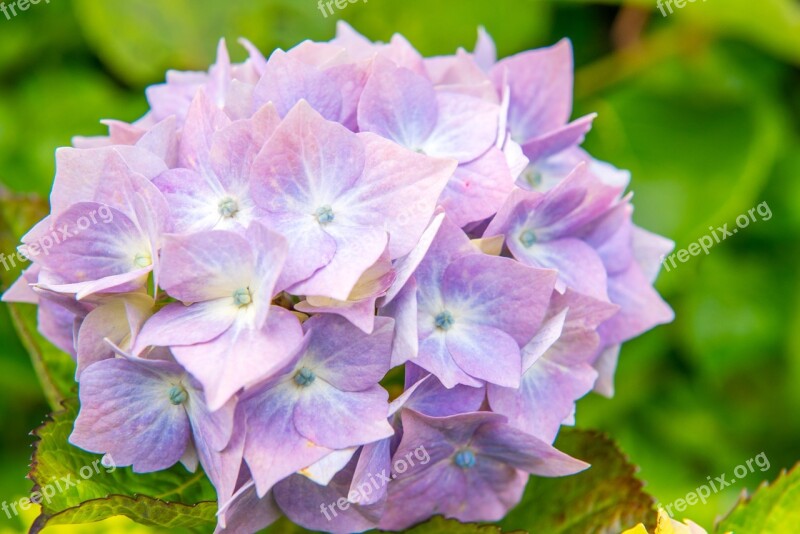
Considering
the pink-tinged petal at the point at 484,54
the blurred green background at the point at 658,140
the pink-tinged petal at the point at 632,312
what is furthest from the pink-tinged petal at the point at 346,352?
the blurred green background at the point at 658,140

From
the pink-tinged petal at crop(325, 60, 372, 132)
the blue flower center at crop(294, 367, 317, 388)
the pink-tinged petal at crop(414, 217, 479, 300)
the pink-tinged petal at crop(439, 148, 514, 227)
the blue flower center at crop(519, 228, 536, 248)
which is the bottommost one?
the blue flower center at crop(519, 228, 536, 248)

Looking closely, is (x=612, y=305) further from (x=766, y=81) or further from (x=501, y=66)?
(x=766, y=81)

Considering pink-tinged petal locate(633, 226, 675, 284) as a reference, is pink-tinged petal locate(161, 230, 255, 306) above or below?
above

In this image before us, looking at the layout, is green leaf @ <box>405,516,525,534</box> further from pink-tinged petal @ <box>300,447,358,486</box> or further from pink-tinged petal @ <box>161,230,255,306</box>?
pink-tinged petal @ <box>161,230,255,306</box>

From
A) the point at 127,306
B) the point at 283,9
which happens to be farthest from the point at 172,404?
the point at 283,9

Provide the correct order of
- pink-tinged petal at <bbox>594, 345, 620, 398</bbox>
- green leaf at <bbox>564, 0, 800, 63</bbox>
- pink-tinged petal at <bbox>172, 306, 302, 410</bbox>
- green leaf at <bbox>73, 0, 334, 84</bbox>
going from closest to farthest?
pink-tinged petal at <bbox>172, 306, 302, 410</bbox> < pink-tinged petal at <bbox>594, 345, 620, 398</bbox> < green leaf at <bbox>564, 0, 800, 63</bbox> < green leaf at <bbox>73, 0, 334, 84</bbox>

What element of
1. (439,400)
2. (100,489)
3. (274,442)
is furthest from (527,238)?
(100,489)

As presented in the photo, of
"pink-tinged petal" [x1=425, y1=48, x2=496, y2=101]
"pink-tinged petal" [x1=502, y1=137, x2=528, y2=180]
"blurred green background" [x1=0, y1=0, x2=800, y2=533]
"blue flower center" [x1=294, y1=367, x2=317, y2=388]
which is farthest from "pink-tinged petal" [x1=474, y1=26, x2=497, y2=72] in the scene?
"blurred green background" [x1=0, y1=0, x2=800, y2=533]
